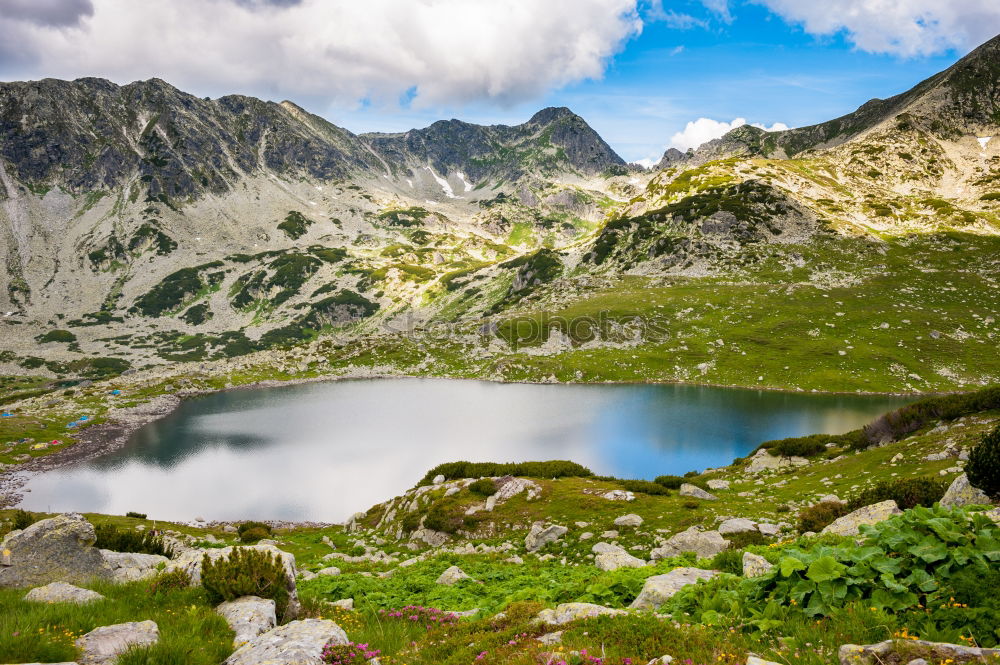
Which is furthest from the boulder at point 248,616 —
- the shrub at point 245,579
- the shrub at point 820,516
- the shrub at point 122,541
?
the shrub at point 820,516

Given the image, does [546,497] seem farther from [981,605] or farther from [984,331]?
[984,331]

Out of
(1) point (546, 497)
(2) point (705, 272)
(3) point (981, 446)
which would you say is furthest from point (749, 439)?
(2) point (705, 272)

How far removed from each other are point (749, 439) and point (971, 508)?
67.6m

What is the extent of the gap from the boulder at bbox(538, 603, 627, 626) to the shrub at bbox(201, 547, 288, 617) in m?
5.73

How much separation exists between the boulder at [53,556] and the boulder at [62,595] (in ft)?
7.87

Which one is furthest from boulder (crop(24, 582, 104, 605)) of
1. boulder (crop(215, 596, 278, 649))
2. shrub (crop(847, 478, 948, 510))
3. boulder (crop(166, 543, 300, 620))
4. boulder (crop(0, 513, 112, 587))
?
shrub (crop(847, 478, 948, 510))

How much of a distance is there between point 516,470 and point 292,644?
30.4m

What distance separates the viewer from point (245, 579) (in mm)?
9812

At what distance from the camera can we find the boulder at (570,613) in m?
8.47

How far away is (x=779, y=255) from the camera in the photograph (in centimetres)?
16312

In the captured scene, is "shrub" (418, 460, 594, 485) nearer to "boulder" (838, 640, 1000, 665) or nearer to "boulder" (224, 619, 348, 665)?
"boulder" (224, 619, 348, 665)

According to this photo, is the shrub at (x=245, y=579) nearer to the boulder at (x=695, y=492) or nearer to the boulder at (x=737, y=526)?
the boulder at (x=737, y=526)

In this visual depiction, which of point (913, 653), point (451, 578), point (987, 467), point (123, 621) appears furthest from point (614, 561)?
point (123, 621)

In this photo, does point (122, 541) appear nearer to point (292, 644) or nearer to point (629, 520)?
point (292, 644)
